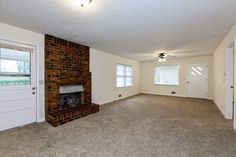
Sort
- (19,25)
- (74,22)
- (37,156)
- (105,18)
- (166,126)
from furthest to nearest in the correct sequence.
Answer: (166,126) → (19,25) → (74,22) → (105,18) → (37,156)

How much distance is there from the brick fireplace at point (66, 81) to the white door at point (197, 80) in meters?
5.50

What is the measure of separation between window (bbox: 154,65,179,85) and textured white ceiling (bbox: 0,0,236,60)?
4.30 metres

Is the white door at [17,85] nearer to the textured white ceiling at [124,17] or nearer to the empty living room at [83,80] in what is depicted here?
the empty living room at [83,80]

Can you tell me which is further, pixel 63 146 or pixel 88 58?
pixel 88 58

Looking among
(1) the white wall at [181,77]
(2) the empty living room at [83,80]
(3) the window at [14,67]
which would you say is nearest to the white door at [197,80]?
(1) the white wall at [181,77]

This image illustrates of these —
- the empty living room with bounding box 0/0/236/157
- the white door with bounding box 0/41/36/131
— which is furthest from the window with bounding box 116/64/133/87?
the white door with bounding box 0/41/36/131

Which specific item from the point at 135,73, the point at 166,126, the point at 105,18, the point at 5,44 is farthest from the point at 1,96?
the point at 135,73

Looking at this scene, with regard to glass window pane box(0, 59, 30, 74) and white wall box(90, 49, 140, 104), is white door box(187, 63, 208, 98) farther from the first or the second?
glass window pane box(0, 59, 30, 74)

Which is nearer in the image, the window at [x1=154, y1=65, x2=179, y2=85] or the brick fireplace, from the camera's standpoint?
the brick fireplace

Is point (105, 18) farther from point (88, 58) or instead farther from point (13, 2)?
point (88, 58)

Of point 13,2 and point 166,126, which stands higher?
point 13,2

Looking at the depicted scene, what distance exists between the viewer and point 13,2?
1.92 m

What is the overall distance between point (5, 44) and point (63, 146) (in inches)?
99.3

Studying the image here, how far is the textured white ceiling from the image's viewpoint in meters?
1.96
